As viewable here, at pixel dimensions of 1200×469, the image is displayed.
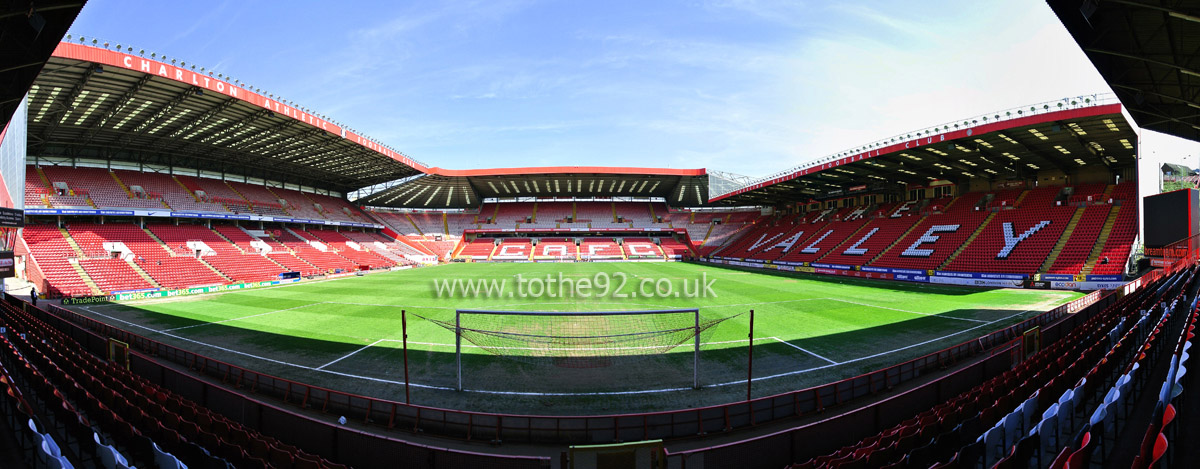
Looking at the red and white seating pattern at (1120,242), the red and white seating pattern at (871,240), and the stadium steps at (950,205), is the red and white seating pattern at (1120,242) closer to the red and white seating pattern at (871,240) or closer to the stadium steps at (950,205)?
the stadium steps at (950,205)

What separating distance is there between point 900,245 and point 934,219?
445 centimetres

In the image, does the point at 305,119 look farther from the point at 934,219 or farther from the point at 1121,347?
the point at 934,219

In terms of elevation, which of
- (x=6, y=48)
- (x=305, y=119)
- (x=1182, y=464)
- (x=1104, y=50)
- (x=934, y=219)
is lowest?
(x=1182, y=464)

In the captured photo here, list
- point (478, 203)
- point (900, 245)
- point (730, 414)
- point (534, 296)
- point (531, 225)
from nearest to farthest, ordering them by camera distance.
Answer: point (730, 414) → point (534, 296) → point (900, 245) → point (531, 225) → point (478, 203)

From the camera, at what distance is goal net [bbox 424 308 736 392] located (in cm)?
1109

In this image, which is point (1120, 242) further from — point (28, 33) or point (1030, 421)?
point (28, 33)

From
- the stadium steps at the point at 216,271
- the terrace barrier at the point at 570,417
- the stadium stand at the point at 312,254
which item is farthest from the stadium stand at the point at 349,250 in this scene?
the terrace barrier at the point at 570,417

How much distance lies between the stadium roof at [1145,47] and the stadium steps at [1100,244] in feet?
42.1

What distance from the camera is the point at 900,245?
35719 mm

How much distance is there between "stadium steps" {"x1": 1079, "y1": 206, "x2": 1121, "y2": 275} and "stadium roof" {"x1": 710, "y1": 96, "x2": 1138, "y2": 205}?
380 centimetres

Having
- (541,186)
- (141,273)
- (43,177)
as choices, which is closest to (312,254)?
(141,273)

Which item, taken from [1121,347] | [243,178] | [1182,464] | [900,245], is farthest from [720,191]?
[243,178]

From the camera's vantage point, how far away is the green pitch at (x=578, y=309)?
10812 mm

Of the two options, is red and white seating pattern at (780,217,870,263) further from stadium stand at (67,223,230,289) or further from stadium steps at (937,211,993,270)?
stadium stand at (67,223,230,289)
